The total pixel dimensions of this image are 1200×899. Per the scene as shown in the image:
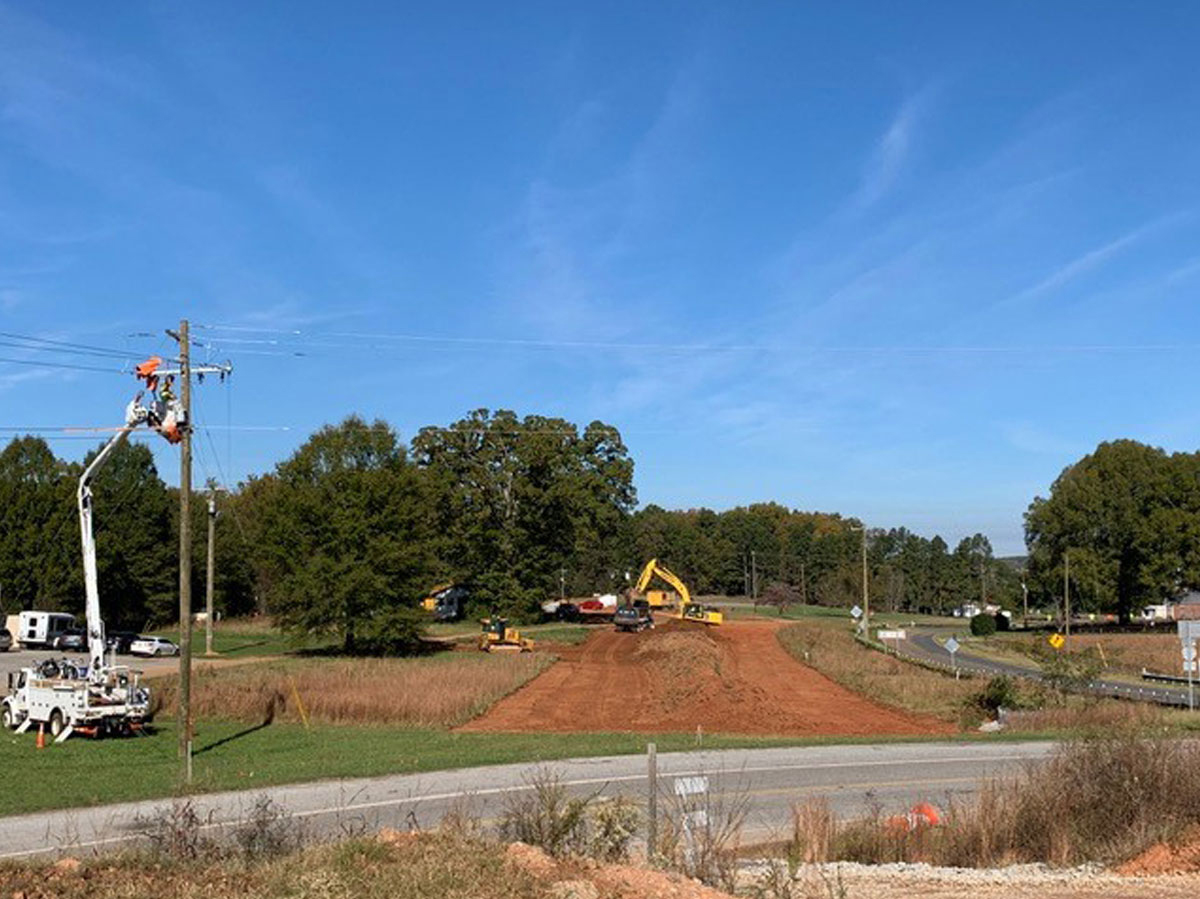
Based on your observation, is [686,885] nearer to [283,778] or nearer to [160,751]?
[283,778]

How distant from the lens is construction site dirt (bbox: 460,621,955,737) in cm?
3547

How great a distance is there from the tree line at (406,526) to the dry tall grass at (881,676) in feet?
47.4

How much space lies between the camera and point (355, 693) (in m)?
39.2

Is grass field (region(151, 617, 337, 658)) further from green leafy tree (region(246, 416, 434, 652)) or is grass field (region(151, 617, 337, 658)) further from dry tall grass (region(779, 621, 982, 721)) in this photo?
dry tall grass (region(779, 621, 982, 721))

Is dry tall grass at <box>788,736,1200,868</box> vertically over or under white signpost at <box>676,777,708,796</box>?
under

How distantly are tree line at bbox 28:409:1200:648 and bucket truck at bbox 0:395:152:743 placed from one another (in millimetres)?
30380

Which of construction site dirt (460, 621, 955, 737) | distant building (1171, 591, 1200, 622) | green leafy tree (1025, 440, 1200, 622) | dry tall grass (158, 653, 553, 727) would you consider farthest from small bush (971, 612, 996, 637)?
dry tall grass (158, 653, 553, 727)

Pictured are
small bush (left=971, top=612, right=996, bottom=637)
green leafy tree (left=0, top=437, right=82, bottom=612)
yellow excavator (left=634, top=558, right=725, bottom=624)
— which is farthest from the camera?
small bush (left=971, top=612, right=996, bottom=637)

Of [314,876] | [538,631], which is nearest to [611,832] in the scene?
[314,876]

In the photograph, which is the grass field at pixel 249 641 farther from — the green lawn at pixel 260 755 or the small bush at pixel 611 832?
the small bush at pixel 611 832

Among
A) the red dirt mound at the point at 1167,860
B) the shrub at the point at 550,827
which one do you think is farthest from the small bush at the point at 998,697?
the shrub at the point at 550,827

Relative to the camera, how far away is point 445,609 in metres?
101

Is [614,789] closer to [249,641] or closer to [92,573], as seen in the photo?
[92,573]

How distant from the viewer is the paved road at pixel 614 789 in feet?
55.0
